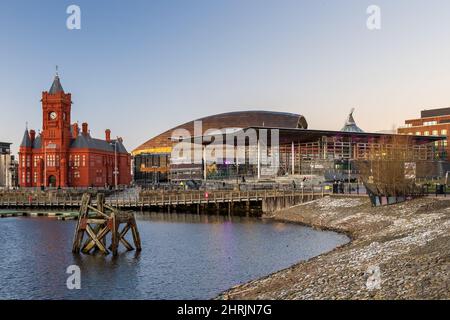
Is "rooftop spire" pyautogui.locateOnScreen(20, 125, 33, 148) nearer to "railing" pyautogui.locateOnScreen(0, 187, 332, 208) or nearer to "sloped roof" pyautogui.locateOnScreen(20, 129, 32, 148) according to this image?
"sloped roof" pyautogui.locateOnScreen(20, 129, 32, 148)

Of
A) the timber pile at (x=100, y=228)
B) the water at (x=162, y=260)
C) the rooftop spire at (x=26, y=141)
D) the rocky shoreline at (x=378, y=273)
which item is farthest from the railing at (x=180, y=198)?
the timber pile at (x=100, y=228)

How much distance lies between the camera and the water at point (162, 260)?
27359 mm

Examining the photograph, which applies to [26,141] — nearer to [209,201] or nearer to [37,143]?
[37,143]

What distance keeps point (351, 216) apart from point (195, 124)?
143966 mm

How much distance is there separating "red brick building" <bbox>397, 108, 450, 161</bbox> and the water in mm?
101458

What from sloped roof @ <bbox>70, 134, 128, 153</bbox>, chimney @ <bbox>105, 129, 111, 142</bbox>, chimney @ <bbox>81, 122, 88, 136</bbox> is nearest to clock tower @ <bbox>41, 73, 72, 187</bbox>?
sloped roof @ <bbox>70, 134, 128, 153</bbox>

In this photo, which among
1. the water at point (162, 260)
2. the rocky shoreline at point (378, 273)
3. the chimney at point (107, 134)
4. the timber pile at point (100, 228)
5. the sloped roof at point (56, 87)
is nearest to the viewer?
the rocky shoreline at point (378, 273)

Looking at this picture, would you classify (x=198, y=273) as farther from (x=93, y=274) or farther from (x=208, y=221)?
(x=208, y=221)

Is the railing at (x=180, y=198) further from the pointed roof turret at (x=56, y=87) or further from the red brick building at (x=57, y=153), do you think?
the pointed roof turret at (x=56, y=87)

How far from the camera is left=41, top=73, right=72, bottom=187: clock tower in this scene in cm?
12144

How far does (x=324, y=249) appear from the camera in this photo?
38750 mm

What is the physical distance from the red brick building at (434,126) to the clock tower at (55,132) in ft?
327
